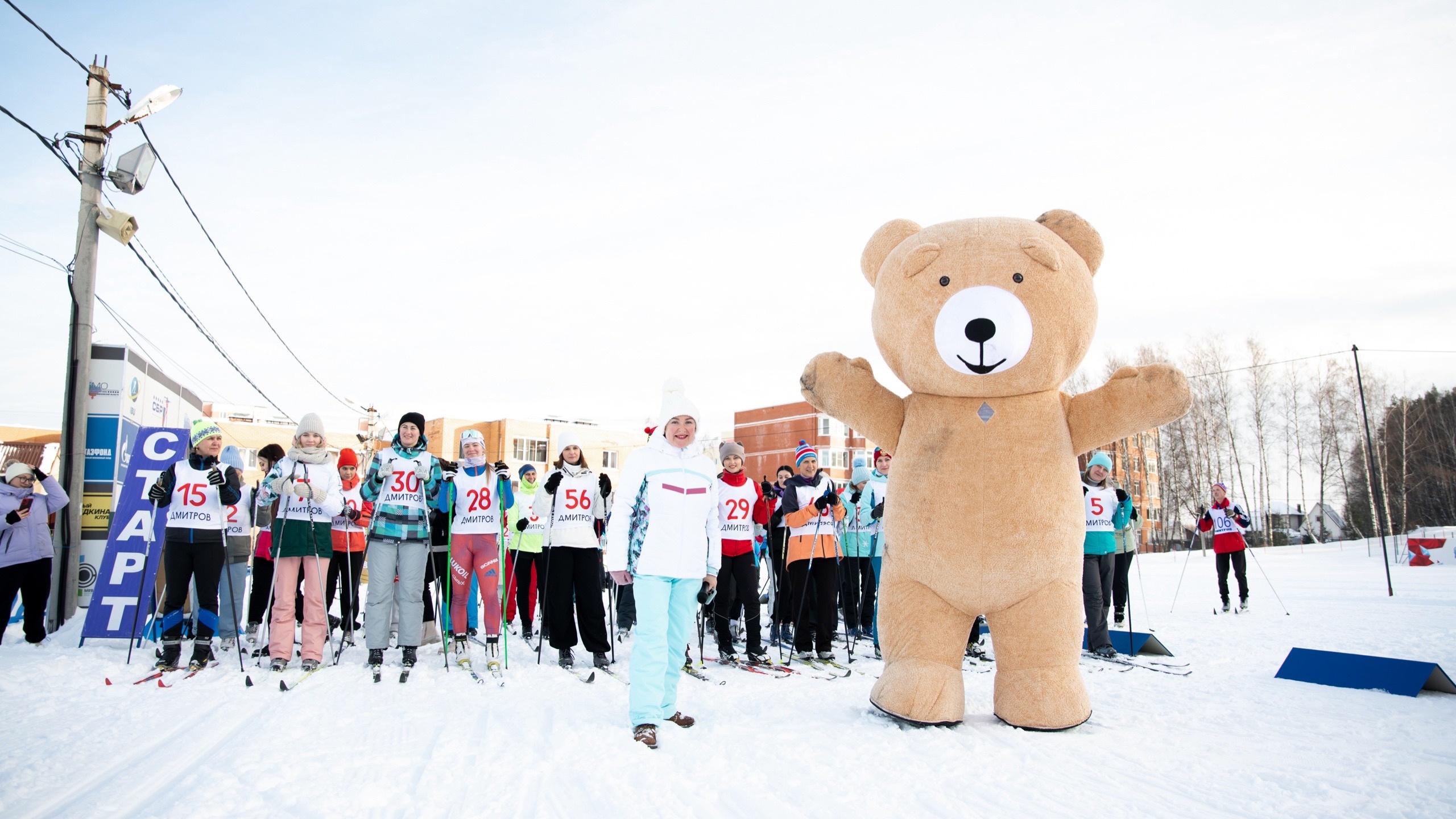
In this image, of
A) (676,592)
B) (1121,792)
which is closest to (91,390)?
(676,592)

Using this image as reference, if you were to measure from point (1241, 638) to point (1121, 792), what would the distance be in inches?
218

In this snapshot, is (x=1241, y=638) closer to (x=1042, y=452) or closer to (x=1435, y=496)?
(x=1042, y=452)

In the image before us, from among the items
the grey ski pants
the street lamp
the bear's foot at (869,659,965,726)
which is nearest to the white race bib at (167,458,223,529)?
the grey ski pants

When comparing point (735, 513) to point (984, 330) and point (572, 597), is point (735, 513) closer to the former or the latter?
point (572, 597)

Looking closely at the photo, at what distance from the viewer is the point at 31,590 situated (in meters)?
6.66

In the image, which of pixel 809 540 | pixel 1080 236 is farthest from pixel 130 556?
pixel 1080 236

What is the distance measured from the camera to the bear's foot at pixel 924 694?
12.4 ft

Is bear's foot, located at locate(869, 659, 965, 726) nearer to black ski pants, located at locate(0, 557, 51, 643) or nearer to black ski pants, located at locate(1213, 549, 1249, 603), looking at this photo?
black ski pants, located at locate(0, 557, 51, 643)

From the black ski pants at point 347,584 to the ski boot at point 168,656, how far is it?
1.17 m

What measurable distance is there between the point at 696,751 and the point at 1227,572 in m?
9.08

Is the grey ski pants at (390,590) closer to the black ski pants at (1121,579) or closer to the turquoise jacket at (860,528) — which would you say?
the turquoise jacket at (860,528)

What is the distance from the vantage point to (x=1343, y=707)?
4.23 m

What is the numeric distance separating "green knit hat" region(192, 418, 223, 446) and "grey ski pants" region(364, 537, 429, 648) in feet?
5.24

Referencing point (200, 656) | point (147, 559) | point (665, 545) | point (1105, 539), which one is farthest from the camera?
point (1105, 539)
